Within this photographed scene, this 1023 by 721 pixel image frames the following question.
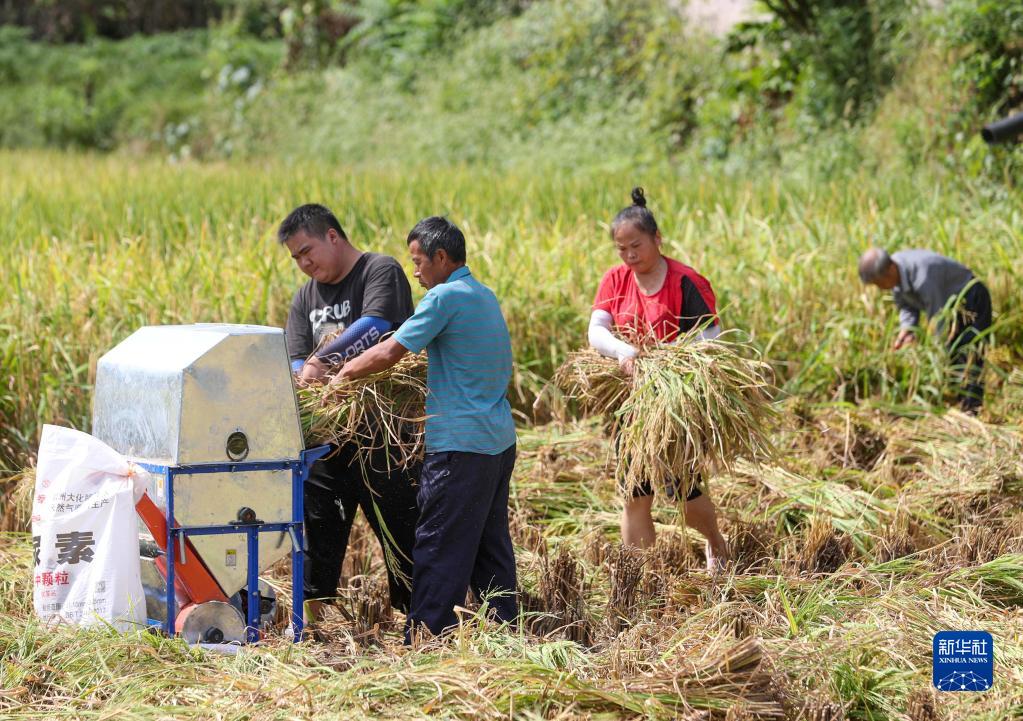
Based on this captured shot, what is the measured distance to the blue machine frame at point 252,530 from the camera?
3.59m

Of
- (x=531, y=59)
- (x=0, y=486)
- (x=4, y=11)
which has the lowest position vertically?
(x=0, y=486)

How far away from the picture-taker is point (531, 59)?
16.4 m

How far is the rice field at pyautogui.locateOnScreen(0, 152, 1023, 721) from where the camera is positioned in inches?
125

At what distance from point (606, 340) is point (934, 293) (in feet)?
9.25

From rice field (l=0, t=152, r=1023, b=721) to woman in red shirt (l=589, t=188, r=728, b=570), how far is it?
191 mm

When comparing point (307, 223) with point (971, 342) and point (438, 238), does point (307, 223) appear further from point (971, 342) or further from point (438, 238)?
point (971, 342)

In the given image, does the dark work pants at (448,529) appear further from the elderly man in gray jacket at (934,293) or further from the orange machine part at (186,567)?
the elderly man in gray jacket at (934,293)

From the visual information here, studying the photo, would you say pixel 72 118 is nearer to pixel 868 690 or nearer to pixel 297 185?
pixel 297 185

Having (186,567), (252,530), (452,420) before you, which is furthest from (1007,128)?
(186,567)

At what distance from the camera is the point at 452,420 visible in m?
3.88

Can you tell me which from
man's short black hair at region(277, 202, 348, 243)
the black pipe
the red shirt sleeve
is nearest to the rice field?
the red shirt sleeve

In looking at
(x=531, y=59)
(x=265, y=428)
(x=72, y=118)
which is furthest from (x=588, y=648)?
(x=72, y=118)

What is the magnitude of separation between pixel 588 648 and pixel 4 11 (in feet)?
83.9

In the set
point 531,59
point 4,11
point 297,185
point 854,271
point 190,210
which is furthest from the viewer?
point 4,11
